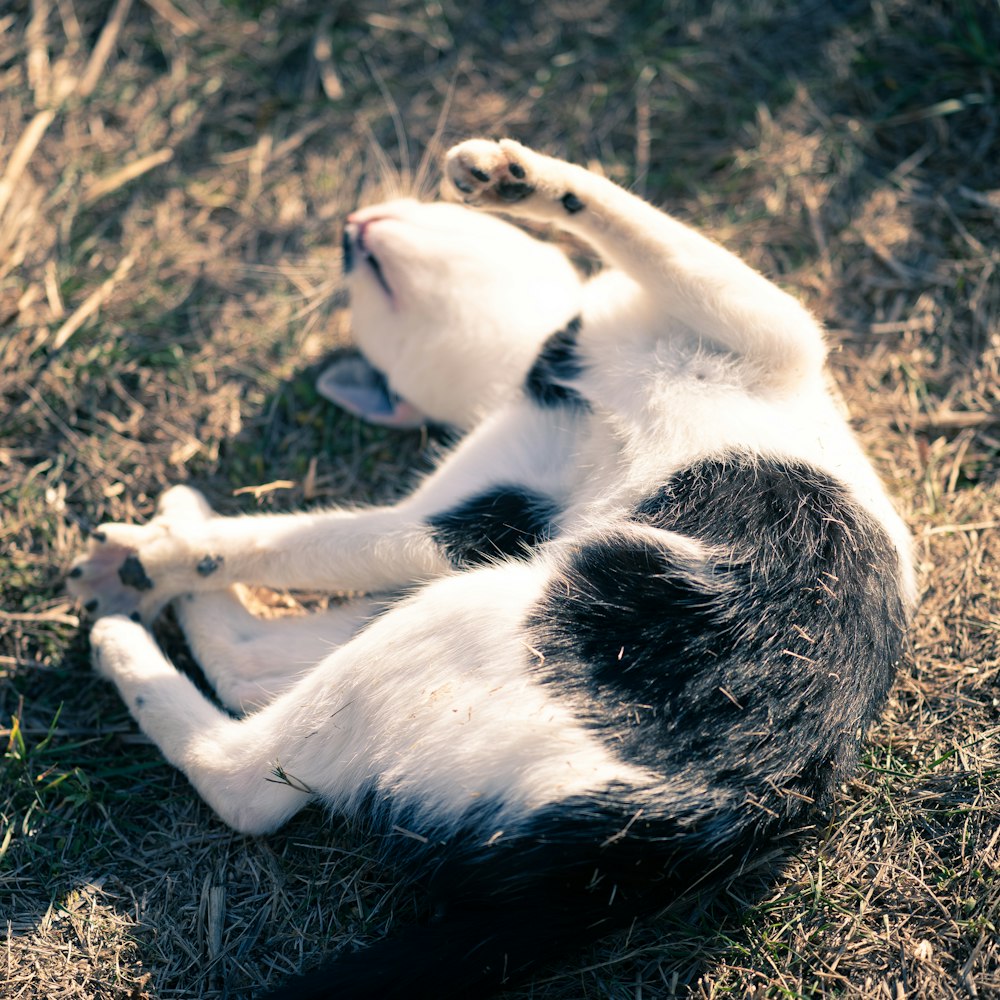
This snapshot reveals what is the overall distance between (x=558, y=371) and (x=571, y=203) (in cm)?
43

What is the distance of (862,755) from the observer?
7.15 feet

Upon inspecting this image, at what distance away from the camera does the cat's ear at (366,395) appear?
9.00 feet

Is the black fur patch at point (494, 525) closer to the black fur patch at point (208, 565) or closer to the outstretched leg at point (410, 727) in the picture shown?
the outstretched leg at point (410, 727)

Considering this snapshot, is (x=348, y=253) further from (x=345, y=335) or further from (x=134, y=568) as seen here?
(x=134, y=568)

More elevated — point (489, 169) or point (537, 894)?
point (489, 169)

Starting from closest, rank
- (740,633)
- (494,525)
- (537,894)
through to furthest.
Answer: (537,894), (740,633), (494,525)

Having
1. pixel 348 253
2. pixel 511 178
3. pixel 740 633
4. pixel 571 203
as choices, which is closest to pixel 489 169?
pixel 511 178

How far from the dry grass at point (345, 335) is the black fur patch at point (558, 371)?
558 mm

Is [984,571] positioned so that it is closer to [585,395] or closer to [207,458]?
[585,395]

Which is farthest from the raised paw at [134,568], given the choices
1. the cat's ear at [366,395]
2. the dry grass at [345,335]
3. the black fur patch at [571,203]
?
the black fur patch at [571,203]

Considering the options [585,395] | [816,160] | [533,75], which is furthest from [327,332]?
[816,160]

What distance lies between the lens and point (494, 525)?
7.21ft

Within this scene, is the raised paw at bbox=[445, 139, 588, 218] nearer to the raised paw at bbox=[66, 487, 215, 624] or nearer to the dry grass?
the dry grass

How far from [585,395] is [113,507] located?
148 centimetres
